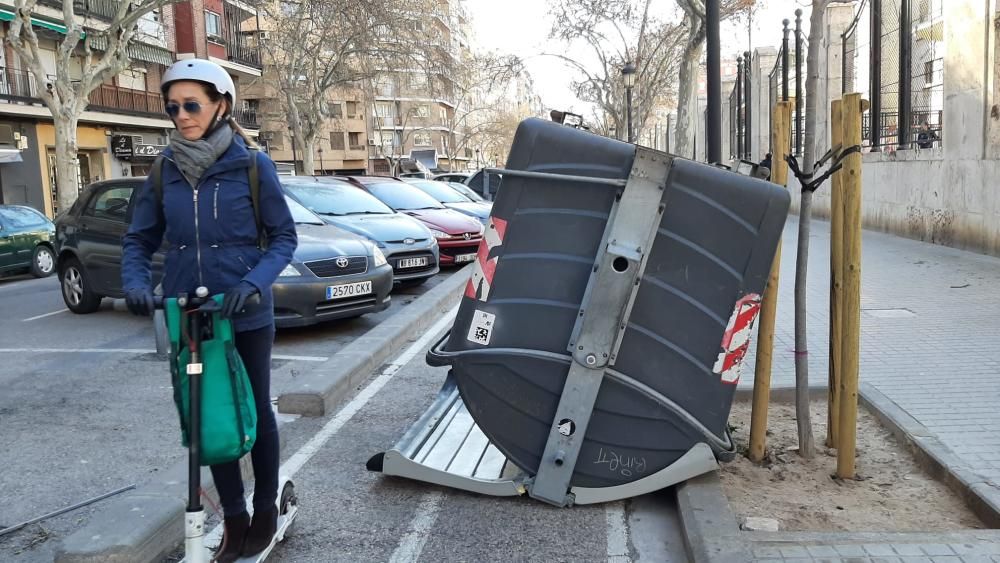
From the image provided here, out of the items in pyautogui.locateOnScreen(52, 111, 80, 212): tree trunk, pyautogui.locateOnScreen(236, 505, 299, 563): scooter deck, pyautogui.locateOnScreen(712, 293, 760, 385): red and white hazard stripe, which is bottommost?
pyautogui.locateOnScreen(236, 505, 299, 563): scooter deck

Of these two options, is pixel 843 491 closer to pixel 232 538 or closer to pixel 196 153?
pixel 232 538

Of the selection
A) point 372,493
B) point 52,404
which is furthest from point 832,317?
point 52,404

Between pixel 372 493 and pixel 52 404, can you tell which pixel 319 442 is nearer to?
pixel 372 493

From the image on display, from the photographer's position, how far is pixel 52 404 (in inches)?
239

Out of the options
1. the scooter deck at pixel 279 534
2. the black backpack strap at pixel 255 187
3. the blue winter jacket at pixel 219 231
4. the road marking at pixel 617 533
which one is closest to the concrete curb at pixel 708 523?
the road marking at pixel 617 533

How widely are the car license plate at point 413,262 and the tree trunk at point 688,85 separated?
12726 mm

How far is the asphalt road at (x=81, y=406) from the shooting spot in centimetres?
421

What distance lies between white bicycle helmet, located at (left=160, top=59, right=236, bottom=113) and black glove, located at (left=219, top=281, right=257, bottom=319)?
0.68m

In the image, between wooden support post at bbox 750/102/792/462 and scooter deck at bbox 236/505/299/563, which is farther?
wooden support post at bbox 750/102/792/462

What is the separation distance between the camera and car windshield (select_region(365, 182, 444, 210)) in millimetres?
14898

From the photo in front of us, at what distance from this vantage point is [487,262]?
393cm

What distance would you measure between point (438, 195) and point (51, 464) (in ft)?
43.3

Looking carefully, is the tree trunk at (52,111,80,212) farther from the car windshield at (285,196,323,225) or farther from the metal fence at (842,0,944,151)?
the metal fence at (842,0,944,151)

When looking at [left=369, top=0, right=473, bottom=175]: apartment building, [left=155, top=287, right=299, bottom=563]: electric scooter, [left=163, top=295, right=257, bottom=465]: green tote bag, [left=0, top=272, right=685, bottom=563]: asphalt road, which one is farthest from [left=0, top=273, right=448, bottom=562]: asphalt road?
[left=369, top=0, right=473, bottom=175]: apartment building
